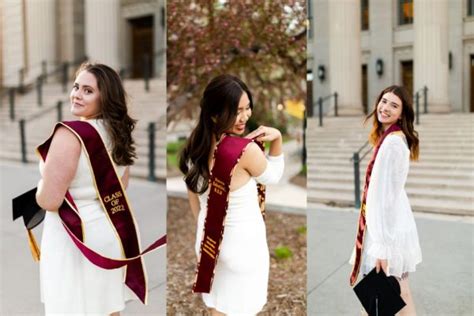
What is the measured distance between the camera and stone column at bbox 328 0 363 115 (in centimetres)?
324

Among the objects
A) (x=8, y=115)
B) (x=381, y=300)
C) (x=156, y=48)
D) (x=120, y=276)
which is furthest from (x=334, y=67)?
(x=156, y=48)

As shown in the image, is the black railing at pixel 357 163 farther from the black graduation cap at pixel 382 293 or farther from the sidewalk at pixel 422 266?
the black graduation cap at pixel 382 293

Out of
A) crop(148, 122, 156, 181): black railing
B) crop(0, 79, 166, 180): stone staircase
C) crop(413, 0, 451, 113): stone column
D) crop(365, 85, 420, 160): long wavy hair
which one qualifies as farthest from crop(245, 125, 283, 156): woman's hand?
crop(148, 122, 156, 181): black railing

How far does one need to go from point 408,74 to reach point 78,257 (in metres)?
2.32

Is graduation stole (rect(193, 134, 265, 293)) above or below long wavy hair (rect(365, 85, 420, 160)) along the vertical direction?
below

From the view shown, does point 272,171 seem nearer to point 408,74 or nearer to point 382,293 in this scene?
point 382,293

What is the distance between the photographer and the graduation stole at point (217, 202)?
2258mm

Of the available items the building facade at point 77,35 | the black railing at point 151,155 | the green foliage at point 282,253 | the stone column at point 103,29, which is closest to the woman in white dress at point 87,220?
the green foliage at point 282,253

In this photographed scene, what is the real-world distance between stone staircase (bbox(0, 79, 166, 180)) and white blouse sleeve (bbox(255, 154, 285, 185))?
534cm

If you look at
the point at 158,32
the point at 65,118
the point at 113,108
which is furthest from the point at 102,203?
the point at 158,32

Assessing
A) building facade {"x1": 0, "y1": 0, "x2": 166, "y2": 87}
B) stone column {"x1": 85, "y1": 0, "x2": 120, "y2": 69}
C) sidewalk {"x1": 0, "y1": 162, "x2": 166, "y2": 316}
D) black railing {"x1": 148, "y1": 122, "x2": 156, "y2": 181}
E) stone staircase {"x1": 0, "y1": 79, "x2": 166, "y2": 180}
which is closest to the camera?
sidewalk {"x1": 0, "y1": 162, "x2": 166, "y2": 316}

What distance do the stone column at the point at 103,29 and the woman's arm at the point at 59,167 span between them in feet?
46.5

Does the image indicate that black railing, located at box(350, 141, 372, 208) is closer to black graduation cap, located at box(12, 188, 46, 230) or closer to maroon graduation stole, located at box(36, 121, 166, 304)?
maroon graduation stole, located at box(36, 121, 166, 304)

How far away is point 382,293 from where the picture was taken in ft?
8.42
